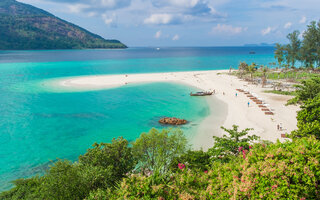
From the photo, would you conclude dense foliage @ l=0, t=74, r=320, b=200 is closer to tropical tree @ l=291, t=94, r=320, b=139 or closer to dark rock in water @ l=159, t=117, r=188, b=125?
Result: tropical tree @ l=291, t=94, r=320, b=139

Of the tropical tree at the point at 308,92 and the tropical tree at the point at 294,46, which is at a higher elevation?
the tropical tree at the point at 294,46

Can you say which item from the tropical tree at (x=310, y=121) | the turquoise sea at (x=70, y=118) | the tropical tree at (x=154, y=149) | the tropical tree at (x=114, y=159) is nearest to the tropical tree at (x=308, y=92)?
the tropical tree at (x=310, y=121)

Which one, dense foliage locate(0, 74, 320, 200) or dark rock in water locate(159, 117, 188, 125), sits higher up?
dense foliage locate(0, 74, 320, 200)

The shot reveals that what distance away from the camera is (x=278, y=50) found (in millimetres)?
94812

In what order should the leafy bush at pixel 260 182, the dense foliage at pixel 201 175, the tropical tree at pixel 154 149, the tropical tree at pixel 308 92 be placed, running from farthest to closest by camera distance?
the tropical tree at pixel 308 92, the tropical tree at pixel 154 149, the dense foliage at pixel 201 175, the leafy bush at pixel 260 182

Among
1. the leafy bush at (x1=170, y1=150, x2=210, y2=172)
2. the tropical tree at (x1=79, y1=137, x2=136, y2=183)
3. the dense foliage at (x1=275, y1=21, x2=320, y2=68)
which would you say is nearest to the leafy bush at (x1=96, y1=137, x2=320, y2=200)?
the tropical tree at (x1=79, y1=137, x2=136, y2=183)

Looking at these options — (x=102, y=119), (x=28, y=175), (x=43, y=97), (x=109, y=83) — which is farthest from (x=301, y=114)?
(x=109, y=83)

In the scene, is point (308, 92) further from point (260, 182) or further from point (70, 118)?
point (70, 118)

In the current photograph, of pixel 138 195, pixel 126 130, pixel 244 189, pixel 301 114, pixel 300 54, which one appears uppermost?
pixel 300 54

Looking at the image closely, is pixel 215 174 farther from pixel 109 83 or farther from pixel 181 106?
pixel 109 83

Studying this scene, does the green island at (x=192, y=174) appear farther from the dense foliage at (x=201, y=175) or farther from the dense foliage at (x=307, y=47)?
the dense foliage at (x=307, y=47)

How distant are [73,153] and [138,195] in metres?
22.1

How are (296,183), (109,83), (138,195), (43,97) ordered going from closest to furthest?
(296,183) < (138,195) < (43,97) < (109,83)

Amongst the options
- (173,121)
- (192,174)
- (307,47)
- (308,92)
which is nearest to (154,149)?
(192,174)
